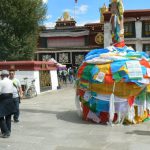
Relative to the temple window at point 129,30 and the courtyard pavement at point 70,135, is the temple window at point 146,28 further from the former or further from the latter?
the courtyard pavement at point 70,135

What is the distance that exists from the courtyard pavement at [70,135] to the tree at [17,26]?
61.2ft

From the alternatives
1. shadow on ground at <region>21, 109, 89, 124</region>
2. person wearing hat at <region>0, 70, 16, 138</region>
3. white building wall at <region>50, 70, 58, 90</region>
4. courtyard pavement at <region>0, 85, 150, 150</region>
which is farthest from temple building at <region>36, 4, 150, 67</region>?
person wearing hat at <region>0, 70, 16, 138</region>

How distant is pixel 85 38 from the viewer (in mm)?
49688

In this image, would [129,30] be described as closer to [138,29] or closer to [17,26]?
[138,29]

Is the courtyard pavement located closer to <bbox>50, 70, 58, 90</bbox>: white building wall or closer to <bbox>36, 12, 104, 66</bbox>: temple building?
<bbox>50, 70, 58, 90</bbox>: white building wall

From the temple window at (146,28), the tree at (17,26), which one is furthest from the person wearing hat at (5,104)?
the temple window at (146,28)

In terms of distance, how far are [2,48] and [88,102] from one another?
20.3 metres

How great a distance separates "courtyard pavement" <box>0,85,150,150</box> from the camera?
9.45 metres

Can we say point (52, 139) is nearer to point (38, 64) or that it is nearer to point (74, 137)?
point (74, 137)

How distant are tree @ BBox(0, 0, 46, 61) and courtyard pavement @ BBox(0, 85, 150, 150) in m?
18.6

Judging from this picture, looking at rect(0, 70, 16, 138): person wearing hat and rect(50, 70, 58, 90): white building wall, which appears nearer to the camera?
rect(0, 70, 16, 138): person wearing hat

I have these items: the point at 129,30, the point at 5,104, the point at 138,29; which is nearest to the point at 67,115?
the point at 5,104

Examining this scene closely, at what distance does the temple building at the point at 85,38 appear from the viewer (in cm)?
4788

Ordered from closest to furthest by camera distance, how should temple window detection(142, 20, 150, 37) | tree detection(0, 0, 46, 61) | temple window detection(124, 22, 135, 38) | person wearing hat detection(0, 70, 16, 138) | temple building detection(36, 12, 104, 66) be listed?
person wearing hat detection(0, 70, 16, 138), tree detection(0, 0, 46, 61), temple window detection(142, 20, 150, 37), temple window detection(124, 22, 135, 38), temple building detection(36, 12, 104, 66)
